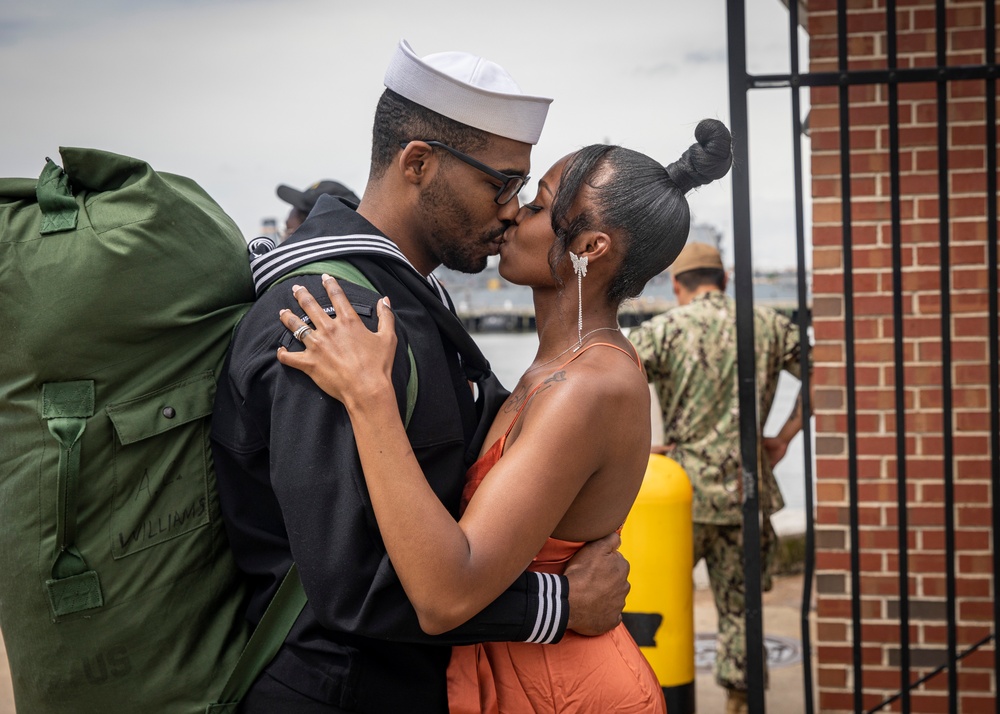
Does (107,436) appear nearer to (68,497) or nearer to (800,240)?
(68,497)

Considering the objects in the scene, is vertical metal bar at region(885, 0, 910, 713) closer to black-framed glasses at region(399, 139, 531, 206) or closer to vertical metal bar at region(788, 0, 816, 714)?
vertical metal bar at region(788, 0, 816, 714)

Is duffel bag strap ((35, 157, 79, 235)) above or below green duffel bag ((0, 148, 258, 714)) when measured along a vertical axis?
above

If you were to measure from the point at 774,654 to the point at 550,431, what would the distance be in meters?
4.11

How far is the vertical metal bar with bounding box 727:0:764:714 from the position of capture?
2.83m

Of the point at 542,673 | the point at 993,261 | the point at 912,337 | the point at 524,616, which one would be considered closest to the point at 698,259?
the point at 912,337

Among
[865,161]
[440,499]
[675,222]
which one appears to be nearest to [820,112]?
[865,161]

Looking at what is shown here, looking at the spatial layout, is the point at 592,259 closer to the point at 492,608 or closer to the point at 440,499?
the point at 440,499

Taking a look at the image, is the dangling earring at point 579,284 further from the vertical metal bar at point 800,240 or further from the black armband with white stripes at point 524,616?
the vertical metal bar at point 800,240

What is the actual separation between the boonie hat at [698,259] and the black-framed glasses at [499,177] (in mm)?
2920

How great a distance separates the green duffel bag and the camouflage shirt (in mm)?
3165

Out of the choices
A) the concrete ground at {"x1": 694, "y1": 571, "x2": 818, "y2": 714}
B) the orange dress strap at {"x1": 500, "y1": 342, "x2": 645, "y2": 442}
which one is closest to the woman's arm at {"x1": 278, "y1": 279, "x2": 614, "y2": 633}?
the orange dress strap at {"x1": 500, "y1": 342, "x2": 645, "y2": 442}

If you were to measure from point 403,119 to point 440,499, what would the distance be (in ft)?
2.49

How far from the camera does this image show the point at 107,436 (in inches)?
62.1

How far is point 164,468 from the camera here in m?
1.64
